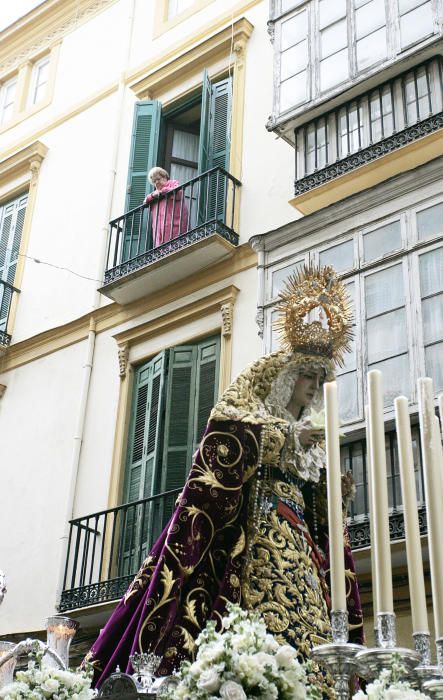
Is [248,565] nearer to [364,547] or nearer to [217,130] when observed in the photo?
[364,547]

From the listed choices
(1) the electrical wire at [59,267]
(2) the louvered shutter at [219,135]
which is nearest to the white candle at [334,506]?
(2) the louvered shutter at [219,135]

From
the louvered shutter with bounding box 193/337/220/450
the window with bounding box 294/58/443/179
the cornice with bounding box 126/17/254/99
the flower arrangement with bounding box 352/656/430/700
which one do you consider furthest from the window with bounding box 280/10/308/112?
the flower arrangement with bounding box 352/656/430/700

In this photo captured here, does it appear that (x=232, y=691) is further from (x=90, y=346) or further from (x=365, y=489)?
(x=90, y=346)

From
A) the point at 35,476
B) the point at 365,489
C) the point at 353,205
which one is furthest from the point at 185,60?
the point at 365,489

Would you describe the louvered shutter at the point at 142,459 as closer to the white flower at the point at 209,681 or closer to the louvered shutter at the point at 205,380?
the louvered shutter at the point at 205,380

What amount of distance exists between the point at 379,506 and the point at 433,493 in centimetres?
13

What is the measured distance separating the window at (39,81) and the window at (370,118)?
5.35m

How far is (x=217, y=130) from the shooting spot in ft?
34.8

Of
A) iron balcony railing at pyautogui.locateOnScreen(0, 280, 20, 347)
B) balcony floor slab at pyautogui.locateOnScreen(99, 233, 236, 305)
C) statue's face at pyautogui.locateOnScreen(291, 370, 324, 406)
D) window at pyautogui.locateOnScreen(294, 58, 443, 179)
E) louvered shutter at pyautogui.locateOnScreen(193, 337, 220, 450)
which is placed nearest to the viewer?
statue's face at pyautogui.locateOnScreen(291, 370, 324, 406)

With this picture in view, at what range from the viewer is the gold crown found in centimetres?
395

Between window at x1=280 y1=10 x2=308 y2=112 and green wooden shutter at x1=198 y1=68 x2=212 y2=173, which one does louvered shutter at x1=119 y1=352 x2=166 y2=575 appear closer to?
green wooden shutter at x1=198 y1=68 x2=212 y2=173

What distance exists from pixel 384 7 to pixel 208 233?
8.21ft

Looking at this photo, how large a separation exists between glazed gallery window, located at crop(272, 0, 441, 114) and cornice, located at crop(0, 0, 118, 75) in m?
4.24

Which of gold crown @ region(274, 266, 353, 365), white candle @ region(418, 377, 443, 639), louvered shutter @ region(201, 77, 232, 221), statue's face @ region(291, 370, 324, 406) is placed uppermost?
louvered shutter @ region(201, 77, 232, 221)
